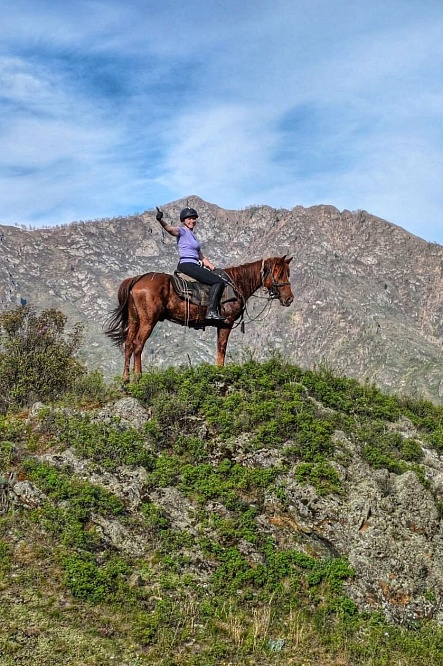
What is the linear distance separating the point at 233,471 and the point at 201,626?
10.9ft

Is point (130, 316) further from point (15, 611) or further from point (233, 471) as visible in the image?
point (15, 611)

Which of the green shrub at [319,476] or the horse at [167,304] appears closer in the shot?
the green shrub at [319,476]

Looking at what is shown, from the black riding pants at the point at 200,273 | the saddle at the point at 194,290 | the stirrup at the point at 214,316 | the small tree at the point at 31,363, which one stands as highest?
the black riding pants at the point at 200,273

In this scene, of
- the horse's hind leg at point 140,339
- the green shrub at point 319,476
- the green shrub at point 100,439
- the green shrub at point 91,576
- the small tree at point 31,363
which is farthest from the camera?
the small tree at point 31,363

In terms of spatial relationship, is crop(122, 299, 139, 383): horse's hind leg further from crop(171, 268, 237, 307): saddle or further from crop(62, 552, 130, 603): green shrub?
crop(62, 552, 130, 603): green shrub

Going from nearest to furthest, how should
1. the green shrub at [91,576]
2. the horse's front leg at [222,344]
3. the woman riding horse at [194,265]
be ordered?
the green shrub at [91,576] → the woman riding horse at [194,265] → the horse's front leg at [222,344]

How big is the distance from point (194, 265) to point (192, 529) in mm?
7413

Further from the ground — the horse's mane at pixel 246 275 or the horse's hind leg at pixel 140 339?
the horse's mane at pixel 246 275

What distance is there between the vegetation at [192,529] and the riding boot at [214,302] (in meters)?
1.51

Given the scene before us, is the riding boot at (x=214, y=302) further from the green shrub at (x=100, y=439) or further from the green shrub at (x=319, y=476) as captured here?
the green shrub at (x=319, y=476)

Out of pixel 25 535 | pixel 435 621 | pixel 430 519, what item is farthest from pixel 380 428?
pixel 25 535

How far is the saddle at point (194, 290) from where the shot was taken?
1541 centimetres

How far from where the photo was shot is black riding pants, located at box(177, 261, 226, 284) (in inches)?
604

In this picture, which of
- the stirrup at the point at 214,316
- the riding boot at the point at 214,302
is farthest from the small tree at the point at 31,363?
the riding boot at the point at 214,302
